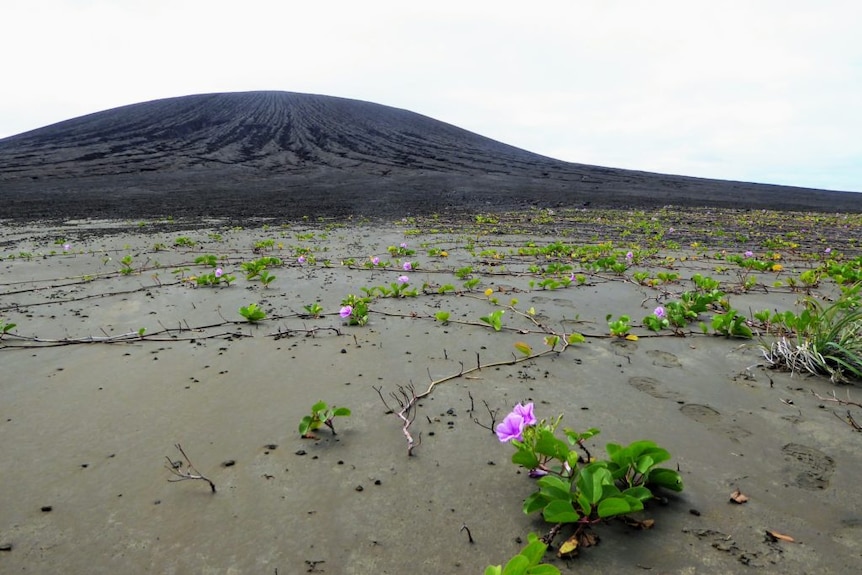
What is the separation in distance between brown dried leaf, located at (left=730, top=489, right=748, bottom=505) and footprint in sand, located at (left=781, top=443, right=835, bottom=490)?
24 centimetres

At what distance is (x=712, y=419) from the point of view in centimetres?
208

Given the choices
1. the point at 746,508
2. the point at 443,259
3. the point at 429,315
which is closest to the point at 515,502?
the point at 746,508

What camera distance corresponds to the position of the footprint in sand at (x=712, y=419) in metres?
1.95

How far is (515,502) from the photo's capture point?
1548mm

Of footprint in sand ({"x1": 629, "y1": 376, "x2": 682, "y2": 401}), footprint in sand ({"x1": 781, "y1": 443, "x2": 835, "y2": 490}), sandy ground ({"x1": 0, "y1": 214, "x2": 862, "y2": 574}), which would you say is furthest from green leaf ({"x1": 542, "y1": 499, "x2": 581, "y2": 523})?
footprint in sand ({"x1": 629, "y1": 376, "x2": 682, "y2": 401})

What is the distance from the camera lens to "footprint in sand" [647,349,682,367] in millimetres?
2709

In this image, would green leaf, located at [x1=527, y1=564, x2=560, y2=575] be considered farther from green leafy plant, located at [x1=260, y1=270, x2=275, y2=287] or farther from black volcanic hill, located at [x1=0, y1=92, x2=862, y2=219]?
black volcanic hill, located at [x1=0, y1=92, x2=862, y2=219]

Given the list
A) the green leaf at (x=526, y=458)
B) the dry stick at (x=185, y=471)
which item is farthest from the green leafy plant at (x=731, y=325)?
the dry stick at (x=185, y=471)

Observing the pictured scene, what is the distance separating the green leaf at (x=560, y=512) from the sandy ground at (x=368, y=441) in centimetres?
10

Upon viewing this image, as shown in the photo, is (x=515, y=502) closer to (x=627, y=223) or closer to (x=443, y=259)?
(x=443, y=259)

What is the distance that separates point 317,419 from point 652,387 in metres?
1.63

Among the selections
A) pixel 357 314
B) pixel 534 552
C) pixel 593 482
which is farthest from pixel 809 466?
pixel 357 314

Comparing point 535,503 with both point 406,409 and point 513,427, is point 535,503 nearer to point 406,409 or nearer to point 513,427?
point 513,427

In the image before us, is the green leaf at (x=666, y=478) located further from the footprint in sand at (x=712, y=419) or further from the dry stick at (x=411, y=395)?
the dry stick at (x=411, y=395)
